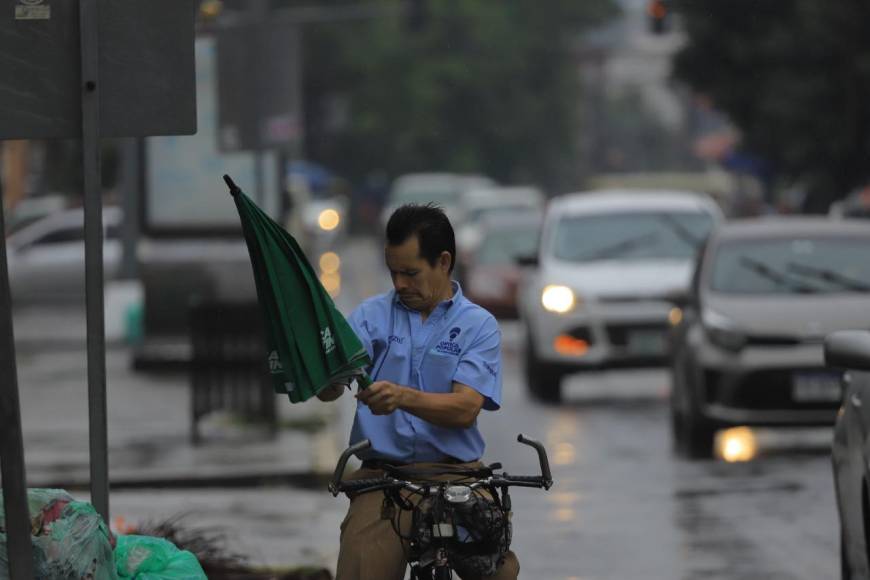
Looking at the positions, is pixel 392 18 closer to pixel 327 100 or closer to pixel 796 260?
pixel 327 100

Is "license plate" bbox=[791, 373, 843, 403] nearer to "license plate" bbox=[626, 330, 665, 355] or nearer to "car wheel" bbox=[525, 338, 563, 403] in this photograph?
"license plate" bbox=[626, 330, 665, 355]

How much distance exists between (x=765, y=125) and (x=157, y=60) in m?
36.5

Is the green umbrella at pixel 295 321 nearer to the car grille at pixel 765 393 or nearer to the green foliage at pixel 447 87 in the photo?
the car grille at pixel 765 393

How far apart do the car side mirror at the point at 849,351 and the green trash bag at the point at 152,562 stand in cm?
262

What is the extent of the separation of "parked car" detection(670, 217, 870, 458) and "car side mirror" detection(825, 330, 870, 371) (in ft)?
21.5

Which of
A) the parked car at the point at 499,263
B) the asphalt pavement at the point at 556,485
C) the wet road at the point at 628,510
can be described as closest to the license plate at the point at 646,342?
the asphalt pavement at the point at 556,485

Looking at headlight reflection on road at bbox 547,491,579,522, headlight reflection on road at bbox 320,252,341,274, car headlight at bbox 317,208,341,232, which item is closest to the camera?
headlight reflection on road at bbox 547,491,579,522

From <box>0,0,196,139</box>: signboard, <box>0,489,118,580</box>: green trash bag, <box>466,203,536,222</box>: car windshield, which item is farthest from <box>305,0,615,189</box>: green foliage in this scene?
<box>0,489,118,580</box>: green trash bag

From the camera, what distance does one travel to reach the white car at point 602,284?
19.4 m

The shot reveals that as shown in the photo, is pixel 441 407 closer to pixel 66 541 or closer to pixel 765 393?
pixel 66 541

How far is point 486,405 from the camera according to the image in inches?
224

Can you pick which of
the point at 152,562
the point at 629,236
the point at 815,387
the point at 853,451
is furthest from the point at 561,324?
the point at 152,562

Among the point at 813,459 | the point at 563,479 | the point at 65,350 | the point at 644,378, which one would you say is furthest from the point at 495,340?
the point at 65,350

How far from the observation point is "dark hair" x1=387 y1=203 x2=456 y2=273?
18.0ft
